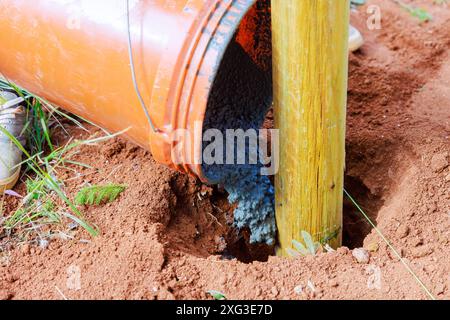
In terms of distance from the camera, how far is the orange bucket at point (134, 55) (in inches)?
73.6

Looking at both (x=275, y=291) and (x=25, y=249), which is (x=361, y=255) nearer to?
(x=275, y=291)

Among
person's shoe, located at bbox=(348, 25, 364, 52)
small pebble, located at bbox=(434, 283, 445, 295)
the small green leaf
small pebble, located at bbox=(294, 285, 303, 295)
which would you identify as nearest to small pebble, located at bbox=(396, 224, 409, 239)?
small pebble, located at bbox=(434, 283, 445, 295)

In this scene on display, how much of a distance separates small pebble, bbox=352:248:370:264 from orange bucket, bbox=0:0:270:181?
0.54 metres

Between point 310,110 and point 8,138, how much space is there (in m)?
1.33

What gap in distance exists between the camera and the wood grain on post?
5.97 feet

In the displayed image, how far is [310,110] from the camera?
1927 millimetres

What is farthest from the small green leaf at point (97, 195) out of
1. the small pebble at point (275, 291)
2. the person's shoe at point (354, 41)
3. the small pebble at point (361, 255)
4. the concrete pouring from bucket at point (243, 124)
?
the person's shoe at point (354, 41)

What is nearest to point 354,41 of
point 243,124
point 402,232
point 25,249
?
point 243,124

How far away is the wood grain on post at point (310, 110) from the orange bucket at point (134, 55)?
0.18 metres

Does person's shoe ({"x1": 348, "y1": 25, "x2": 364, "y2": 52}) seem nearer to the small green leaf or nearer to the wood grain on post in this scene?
the wood grain on post

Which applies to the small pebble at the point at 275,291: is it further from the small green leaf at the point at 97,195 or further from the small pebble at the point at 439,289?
the small green leaf at the point at 97,195

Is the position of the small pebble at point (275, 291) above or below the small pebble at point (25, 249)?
above

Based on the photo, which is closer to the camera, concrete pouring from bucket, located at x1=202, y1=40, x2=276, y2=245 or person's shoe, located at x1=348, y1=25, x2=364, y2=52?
concrete pouring from bucket, located at x1=202, y1=40, x2=276, y2=245

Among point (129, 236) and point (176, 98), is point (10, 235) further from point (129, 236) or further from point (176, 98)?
point (176, 98)
